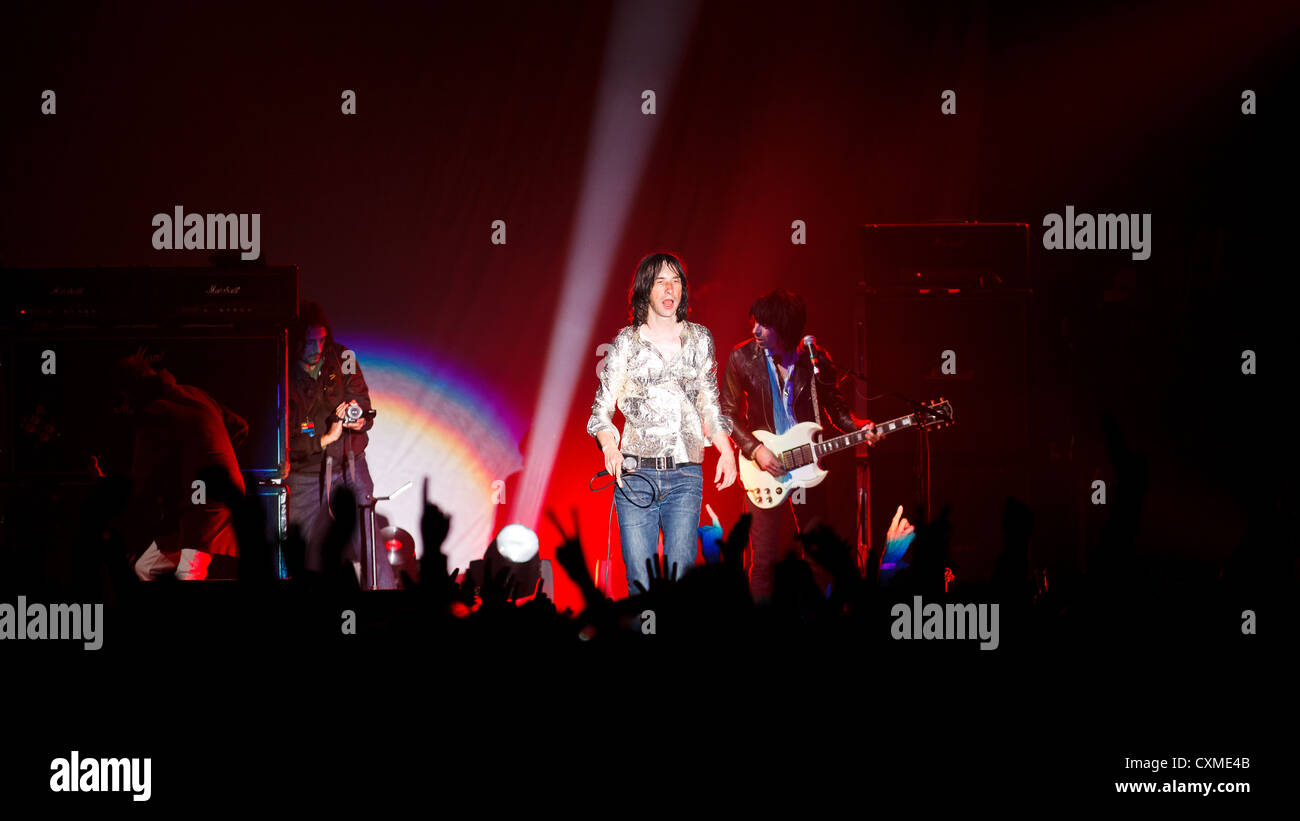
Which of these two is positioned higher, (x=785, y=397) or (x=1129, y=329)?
(x=1129, y=329)

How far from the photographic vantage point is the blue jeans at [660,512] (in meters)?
3.54

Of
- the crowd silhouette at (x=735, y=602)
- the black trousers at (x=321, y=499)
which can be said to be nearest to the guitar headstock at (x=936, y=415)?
the black trousers at (x=321, y=499)

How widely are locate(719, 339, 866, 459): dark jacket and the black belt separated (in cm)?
149

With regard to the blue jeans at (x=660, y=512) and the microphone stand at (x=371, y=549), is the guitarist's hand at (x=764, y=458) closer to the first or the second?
the blue jeans at (x=660, y=512)

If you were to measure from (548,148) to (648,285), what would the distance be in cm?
334

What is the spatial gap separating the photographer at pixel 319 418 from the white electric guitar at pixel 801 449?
2204 mm

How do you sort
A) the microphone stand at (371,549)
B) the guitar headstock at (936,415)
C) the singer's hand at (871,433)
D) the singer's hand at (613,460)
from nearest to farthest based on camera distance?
1. the singer's hand at (613,460)
2. the guitar headstock at (936,415)
3. the singer's hand at (871,433)
4. the microphone stand at (371,549)

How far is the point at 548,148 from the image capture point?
6703 millimetres

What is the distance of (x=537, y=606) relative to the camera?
712mm

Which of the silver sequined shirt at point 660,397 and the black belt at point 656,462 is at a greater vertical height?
the silver sequined shirt at point 660,397

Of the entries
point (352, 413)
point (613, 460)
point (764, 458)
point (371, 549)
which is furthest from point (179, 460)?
point (764, 458)

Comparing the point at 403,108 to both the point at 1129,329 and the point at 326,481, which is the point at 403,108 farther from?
the point at 1129,329
